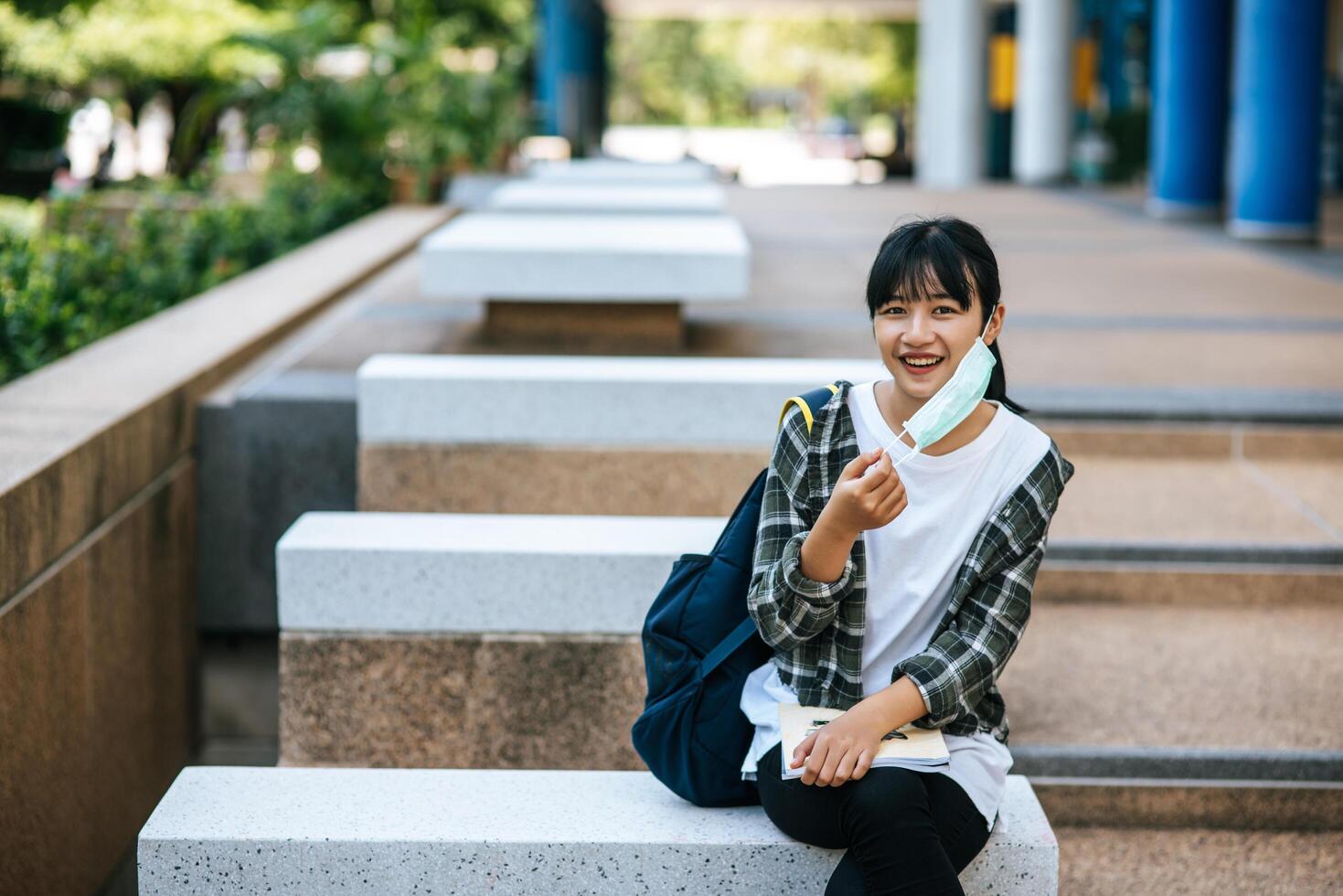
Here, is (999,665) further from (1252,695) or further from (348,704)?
(348,704)

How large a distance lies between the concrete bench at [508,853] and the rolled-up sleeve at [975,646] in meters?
0.38

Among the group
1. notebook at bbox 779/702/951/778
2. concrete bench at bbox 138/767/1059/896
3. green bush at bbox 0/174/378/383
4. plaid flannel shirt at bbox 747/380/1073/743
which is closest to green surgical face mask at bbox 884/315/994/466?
plaid flannel shirt at bbox 747/380/1073/743

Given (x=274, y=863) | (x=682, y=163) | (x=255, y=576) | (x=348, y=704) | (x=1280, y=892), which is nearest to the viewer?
(x=274, y=863)

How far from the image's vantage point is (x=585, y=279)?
5594mm

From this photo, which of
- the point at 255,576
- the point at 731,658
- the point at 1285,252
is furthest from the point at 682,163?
the point at 731,658

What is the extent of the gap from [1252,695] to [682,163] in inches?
415

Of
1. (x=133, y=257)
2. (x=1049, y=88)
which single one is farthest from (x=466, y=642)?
(x=1049, y=88)

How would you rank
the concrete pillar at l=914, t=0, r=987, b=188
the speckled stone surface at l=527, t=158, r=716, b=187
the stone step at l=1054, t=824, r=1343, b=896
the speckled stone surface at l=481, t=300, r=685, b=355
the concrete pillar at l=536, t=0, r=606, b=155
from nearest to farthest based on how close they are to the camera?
the stone step at l=1054, t=824, r=1343, b=896 → the speckled stone surface at l=481, t=300, r=685, b=355 → the speckled stone surface at l=527, t=158, r=716, b=187 → the concrete pillar at l=914, t=0, r=987, b=188 → the concrete pillar at l=536, t=0, r=606, b=155

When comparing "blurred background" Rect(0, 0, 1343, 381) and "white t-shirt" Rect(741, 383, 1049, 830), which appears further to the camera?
"blurred background" Rect(0, 0, 1343, 381)

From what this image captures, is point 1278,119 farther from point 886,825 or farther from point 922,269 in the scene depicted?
point 886,825

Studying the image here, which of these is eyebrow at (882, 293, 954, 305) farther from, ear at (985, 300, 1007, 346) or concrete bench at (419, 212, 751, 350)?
concrete bench at (419, 212, 751, 350)

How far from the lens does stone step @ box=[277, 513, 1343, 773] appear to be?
3639mm

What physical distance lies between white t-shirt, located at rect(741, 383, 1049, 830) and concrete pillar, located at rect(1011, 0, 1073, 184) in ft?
64.0

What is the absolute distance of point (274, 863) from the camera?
280 centimetres
